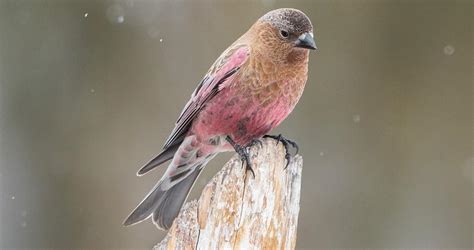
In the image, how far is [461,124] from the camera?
360 inches

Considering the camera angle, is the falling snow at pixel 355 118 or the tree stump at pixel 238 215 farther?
the falling snow at pixel 355 118

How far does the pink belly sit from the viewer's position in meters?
5.08

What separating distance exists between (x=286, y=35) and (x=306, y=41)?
20 cm

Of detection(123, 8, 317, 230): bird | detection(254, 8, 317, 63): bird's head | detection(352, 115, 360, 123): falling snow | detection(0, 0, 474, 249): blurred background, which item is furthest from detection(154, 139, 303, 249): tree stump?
detection(352, 115, 360, 123): falling snow

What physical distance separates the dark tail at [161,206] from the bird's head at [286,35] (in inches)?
40.8

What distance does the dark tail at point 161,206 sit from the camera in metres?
5.07

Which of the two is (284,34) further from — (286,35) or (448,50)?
(448,50)

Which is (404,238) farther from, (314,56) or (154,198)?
(154,198)

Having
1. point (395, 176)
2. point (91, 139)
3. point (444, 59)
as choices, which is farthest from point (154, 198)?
point (444, 59)

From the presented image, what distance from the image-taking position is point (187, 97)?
8.48 m

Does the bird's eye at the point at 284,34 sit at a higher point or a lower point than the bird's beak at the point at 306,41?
higher

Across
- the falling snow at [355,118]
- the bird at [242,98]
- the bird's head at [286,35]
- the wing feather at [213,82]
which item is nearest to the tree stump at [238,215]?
the bird at [242,98]

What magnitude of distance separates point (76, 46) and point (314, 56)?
2419 millimetres

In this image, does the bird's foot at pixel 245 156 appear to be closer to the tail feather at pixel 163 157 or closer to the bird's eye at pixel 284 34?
the tail feather at pixel 163 157
